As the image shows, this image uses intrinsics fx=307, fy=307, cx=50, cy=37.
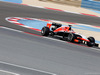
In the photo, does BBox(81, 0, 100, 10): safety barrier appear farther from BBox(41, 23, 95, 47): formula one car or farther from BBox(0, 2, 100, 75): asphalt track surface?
BBox(41, 23, 95, 47): formula one car

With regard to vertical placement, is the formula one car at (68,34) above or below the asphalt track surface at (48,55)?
above

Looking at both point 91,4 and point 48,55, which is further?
point 91,4

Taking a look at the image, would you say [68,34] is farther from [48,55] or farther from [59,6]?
[59,6]

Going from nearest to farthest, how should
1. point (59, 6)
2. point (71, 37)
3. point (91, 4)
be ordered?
point (71, 37) → point (59, 6) → point (91, 4)

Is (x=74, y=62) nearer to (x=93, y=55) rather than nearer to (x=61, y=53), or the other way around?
(x=61, y=53)

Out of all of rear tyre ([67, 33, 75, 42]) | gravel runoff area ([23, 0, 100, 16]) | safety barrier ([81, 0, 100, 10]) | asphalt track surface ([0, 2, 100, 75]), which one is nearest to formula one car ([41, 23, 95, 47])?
rear tyre ([67, 33, 75, 42])

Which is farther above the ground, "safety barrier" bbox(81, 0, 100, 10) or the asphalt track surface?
"safety barrier" bbox(81, 0, 100, 10)

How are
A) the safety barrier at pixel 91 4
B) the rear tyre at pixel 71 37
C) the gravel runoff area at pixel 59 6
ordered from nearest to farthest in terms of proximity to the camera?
1. the rear tyre at pixel 71 37
2. the gravel runoff area at pixel 59 6
3. the safety barrier at pixel 91 4

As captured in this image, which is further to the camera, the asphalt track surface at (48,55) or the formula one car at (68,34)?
the formula one car at (68,34)

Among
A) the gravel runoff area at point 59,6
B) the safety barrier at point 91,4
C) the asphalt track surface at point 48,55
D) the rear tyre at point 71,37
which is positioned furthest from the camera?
the safety barrier at point 91,4

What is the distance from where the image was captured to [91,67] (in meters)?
10.0

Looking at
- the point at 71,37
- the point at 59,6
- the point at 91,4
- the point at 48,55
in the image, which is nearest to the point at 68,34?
the point at 71,37

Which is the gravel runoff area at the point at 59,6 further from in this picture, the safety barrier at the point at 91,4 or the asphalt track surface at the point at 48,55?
the asphalt track surface at the point at 48,55

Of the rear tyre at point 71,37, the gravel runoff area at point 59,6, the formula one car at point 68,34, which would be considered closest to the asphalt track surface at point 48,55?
the rear tyre at point 71,37
